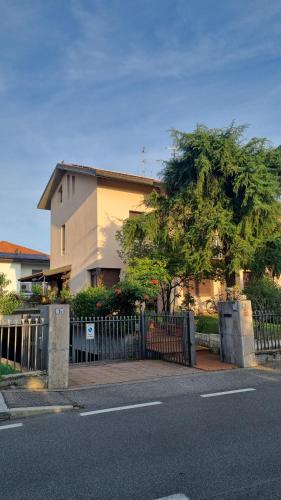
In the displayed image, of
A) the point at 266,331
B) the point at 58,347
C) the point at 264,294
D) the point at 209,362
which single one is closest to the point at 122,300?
the point at 209,362

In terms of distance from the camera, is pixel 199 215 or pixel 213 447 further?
pixel 199 215

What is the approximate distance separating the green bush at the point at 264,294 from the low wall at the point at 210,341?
2.40 m

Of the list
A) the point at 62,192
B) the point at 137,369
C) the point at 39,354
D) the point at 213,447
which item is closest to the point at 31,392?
the point at 39,354

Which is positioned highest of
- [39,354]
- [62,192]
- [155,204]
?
[62,192]

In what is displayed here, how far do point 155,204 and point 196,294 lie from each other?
6.07 m

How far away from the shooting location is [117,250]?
1844 cm

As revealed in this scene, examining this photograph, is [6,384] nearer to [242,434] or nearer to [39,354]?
[39,354]

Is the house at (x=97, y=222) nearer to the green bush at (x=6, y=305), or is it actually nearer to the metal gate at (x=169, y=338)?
the green bush at (x=6, y=305)

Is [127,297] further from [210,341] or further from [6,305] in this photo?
[6,305]

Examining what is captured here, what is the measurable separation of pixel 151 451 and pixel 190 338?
5.37 metres

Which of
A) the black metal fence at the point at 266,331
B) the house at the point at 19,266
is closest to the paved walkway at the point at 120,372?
the black metal fence at the point at 266,331

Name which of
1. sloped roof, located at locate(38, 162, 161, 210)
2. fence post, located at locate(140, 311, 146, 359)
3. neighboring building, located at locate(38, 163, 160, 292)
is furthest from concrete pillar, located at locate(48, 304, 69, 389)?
sloped roof, located at locate(38, 162, 161, 210)

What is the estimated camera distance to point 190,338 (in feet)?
31.1

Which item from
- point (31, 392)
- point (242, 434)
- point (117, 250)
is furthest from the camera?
point (117, 250)
